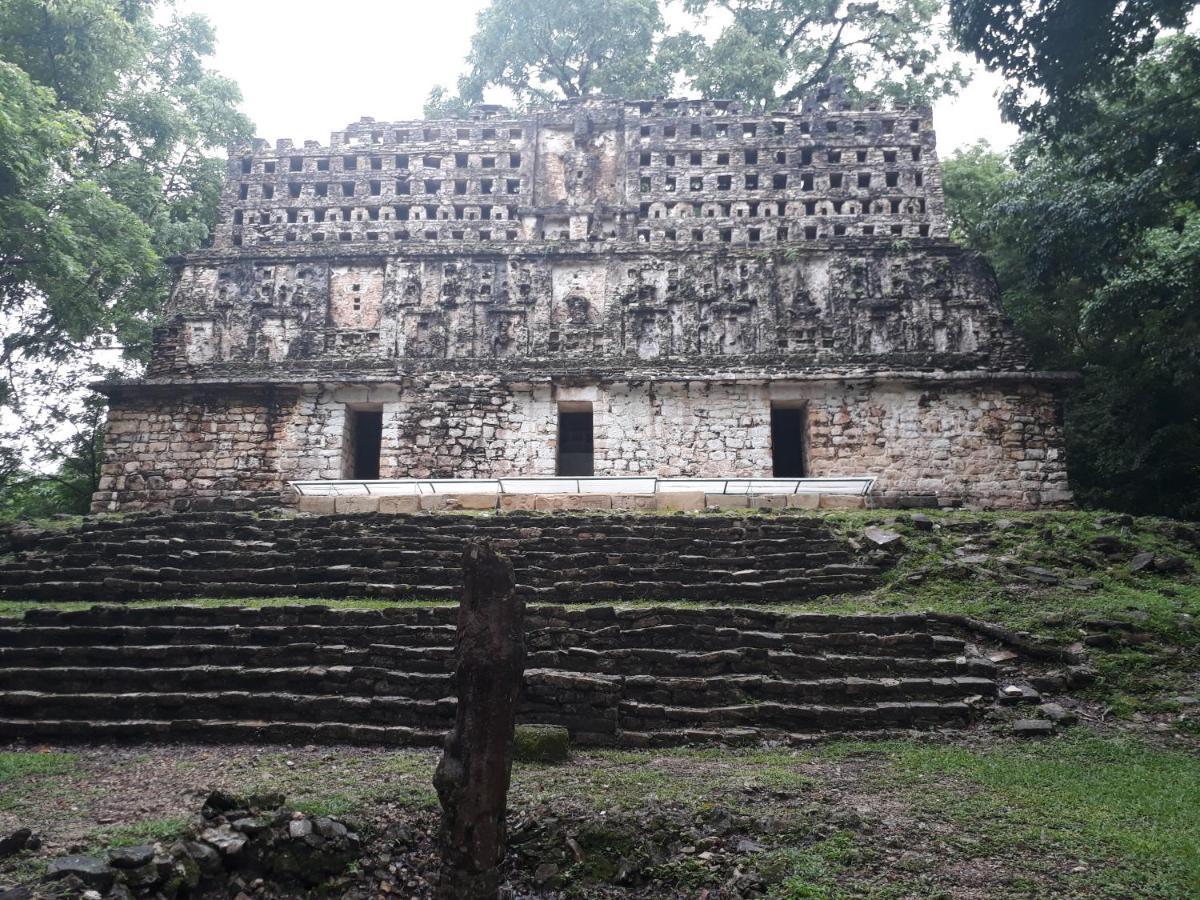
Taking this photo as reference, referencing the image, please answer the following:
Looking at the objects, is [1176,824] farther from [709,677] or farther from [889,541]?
[889,541]

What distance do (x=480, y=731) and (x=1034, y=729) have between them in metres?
5.08

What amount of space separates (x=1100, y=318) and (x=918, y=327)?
3303 millimetres

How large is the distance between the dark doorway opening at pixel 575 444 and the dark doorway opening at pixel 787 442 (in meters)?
3.93

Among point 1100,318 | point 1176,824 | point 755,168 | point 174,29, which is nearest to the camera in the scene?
point 1176,824

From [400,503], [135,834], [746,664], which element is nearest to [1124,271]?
[746,664]

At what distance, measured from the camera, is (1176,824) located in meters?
5.18

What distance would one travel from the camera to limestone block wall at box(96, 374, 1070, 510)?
15609 millimetres

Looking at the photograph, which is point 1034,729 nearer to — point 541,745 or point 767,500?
point 541,745

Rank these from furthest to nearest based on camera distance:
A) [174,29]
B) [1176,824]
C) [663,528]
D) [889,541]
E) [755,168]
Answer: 1. [174,29]
2. [755,168]
3. [663,528]
4. [889,541]
5. [1176,824]

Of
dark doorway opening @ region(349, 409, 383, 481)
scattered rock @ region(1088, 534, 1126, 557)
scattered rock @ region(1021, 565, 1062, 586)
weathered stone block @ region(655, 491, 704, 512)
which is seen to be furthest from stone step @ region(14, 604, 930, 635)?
dark doorway opening @ region(349, 409, 383, 481)

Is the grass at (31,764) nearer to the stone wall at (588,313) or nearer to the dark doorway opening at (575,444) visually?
the stone wall at (588,313)

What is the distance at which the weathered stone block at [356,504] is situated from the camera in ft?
45.6

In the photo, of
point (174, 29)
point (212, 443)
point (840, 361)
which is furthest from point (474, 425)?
point (174, 29)

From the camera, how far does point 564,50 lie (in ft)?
90.0
